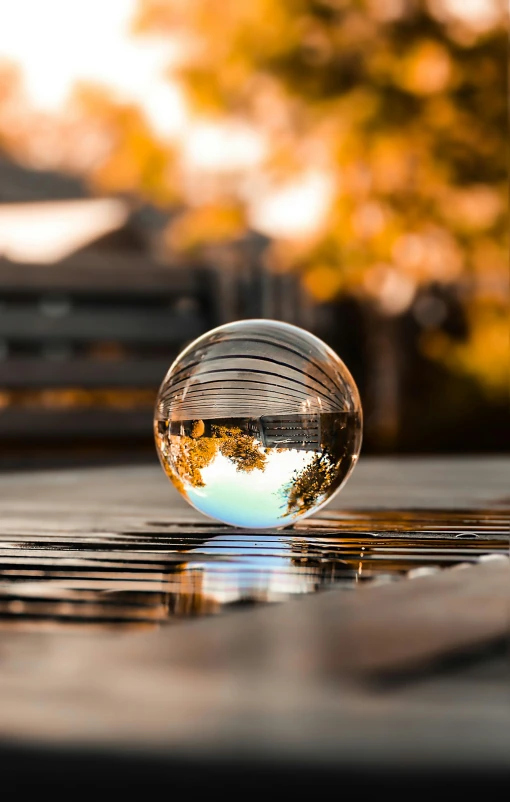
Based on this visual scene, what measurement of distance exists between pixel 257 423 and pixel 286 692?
2.02 m

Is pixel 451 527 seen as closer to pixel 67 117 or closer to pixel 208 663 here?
pixel 208 663

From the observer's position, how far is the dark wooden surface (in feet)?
4.98

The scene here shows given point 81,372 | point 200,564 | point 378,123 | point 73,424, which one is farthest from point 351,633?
point 378,123

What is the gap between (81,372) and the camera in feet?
35.9

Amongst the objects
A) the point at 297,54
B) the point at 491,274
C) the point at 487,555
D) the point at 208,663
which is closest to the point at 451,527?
the point at 487,555

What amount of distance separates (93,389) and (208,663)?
9.10 meters

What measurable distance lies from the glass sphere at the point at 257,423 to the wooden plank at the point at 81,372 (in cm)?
684

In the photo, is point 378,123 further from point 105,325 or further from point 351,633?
point 351,633

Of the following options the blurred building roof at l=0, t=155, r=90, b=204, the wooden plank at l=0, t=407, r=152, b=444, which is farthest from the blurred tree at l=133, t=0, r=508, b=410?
the blurred building roof at l=0, t=155, r=90, b=204

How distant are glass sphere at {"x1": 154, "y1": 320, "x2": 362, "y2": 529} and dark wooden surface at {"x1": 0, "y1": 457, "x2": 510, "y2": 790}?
0.91 meters

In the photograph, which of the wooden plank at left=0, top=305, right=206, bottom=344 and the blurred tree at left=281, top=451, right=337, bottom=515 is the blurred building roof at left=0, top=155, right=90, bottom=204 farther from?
the blurred tree at left=281, top=451, right=337, bottom=515

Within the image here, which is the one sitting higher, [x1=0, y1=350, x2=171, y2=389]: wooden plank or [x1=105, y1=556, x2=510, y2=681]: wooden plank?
[x1=0, y1=350, x2=171, y2=389]: wooden plank

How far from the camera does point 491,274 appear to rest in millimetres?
18359

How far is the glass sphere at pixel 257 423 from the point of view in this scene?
12.7ft
